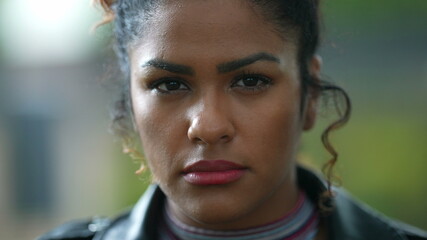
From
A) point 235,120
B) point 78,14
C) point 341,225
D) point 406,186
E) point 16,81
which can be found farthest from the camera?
point 16,81

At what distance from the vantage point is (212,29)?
2156 mm

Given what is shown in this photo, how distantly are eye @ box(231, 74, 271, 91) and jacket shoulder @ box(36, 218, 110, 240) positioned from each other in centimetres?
80

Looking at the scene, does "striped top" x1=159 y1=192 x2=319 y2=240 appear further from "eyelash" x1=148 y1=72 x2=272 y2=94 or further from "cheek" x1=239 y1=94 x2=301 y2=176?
"eyelash" x1=148 y1=72 x2=272 y2=94

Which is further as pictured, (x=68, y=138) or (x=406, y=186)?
(x=68, y=138)

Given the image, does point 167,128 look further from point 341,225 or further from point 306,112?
point 341,225

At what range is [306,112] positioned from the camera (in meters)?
2.48

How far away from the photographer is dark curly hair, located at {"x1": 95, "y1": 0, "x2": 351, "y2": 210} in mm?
2277

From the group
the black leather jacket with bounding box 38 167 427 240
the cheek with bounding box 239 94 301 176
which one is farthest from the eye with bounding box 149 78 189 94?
the black leather jacket with bounding box 38 167 427 240

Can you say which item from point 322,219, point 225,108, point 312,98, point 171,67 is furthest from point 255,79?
point 322,219

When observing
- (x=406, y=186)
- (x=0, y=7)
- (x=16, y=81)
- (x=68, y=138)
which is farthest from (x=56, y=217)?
(x=406, y=186)

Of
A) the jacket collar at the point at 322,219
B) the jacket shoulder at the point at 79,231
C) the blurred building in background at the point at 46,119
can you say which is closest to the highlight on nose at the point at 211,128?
the jacket collar at the point at 322,219

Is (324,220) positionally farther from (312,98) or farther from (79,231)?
(79,231)

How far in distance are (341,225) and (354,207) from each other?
0.15 m

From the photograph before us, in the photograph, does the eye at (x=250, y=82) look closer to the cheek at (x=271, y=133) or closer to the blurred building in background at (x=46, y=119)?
the cheek at (x=271, y=133)
